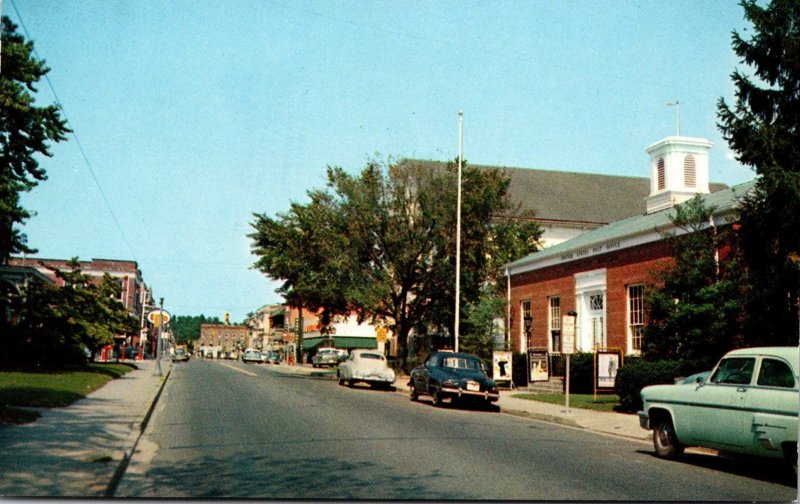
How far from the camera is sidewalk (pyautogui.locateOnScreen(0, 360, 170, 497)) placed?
334 inches

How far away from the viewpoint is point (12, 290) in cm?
3216

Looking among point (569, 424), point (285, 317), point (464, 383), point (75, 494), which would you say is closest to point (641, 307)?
point (464, 383)

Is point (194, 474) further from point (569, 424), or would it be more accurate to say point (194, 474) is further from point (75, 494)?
point (569, 424)

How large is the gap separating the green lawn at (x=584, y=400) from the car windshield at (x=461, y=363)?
2466mm

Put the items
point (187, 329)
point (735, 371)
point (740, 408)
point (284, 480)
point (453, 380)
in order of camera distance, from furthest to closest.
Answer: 1. point (187, 329)
2. point (453, 380)
3. point (735, 371)
4. point (740, 408)
5. point (284, 480)

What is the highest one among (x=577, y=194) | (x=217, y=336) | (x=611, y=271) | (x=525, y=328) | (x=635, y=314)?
(x=577, y=194)

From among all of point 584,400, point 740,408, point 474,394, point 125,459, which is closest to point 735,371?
point 740,408

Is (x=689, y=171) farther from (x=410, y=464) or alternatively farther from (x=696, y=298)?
(x=410, y=464)

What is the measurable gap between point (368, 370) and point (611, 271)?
10.6m

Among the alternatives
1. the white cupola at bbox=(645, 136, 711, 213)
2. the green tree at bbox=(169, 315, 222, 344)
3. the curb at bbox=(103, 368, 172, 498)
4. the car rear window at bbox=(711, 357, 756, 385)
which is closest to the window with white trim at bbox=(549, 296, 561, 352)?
the white cupola at bbox=(645, 136, 711, 213)

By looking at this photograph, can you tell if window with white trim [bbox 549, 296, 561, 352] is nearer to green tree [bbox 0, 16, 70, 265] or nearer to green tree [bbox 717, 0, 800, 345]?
green tree [bbox 717, 0, 800, 345]

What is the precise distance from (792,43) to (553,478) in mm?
10305

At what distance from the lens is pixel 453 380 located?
22.7 metres

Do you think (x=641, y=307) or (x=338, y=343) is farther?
(x=338, y=343)
